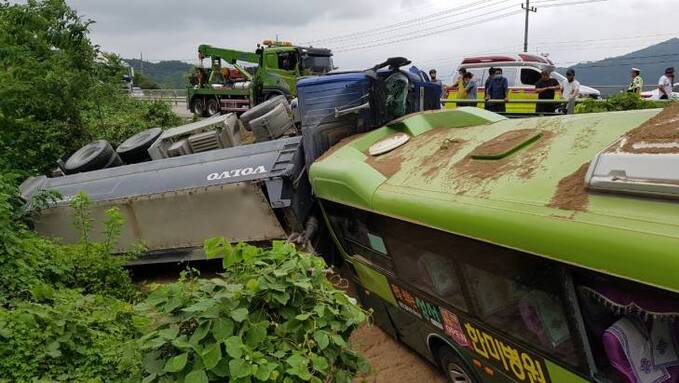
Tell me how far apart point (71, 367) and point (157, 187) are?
3497mm

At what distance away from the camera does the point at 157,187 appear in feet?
21.2

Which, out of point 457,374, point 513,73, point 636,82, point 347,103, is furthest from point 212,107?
point 457,374

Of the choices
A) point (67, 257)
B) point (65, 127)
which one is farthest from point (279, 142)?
point (65, 127)

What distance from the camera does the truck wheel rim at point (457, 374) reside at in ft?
12.0

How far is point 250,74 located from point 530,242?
19434mm

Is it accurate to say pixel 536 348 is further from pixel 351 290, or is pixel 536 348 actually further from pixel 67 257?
pixel 67 257

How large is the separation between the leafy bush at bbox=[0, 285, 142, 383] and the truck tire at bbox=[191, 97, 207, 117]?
19.7 m

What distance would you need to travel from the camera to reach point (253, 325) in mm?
2283

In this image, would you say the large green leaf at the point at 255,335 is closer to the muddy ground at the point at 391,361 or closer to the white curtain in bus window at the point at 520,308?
the white curtain in bus window at the point at 520,308

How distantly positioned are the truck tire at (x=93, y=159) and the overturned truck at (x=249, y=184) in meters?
1.03

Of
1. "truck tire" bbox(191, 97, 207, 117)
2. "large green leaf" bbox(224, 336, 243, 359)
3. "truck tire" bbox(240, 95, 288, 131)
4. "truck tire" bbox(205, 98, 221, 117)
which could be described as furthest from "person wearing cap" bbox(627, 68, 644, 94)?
"truck tire" bbox(191, 97, 207, 117)

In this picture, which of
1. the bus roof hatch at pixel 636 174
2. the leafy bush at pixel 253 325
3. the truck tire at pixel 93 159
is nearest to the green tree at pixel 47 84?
the truck tire at pixel 93 159

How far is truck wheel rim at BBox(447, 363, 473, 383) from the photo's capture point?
367 centimetres

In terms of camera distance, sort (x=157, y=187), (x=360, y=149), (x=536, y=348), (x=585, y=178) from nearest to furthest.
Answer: (x=585, y=178)
(x=536, y=348)
(x=360, y=149)
(x=157, y=187)
